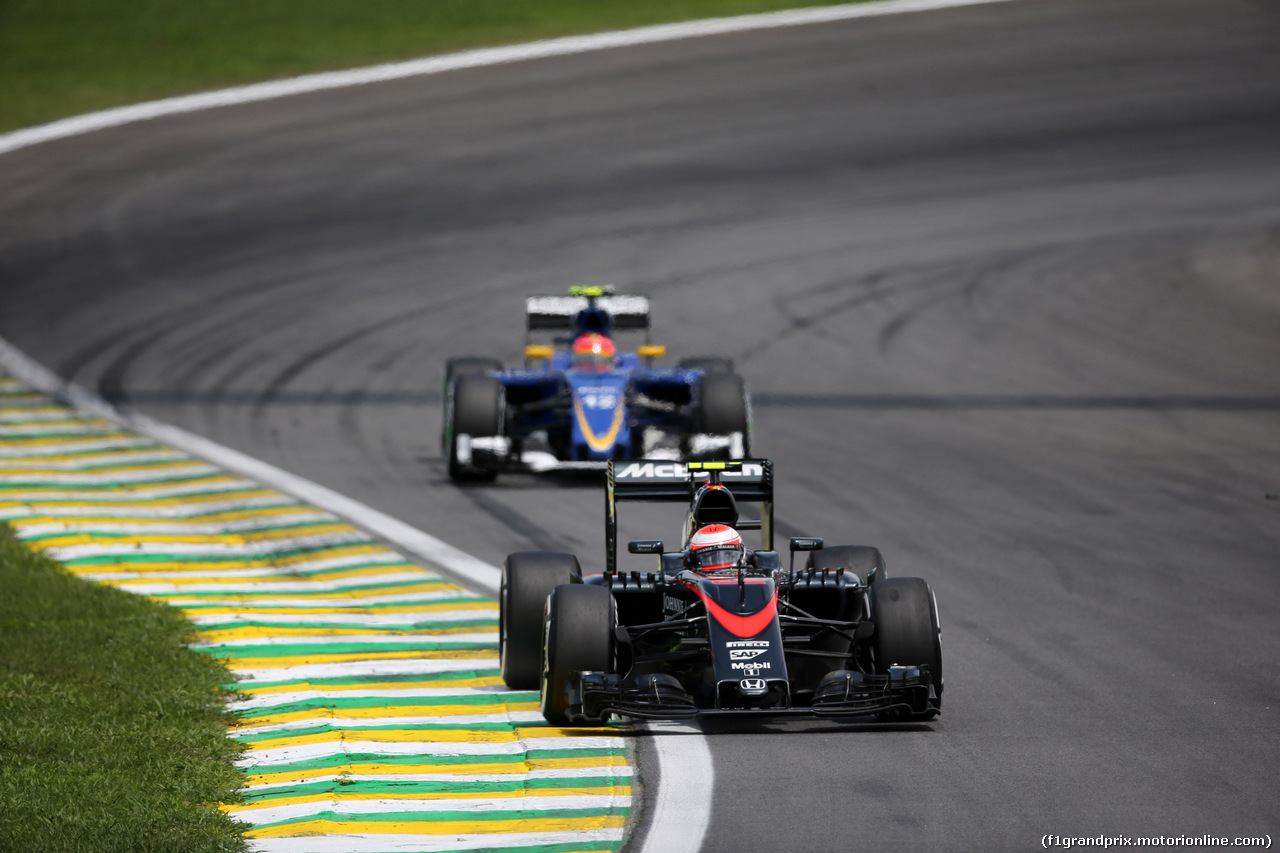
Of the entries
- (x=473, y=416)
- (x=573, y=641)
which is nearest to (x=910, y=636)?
(x=573, y=641)

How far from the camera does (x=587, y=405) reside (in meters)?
18.5

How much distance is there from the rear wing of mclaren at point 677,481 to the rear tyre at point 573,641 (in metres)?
1.01

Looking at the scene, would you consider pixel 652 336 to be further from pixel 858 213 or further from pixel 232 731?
pixel 232 731

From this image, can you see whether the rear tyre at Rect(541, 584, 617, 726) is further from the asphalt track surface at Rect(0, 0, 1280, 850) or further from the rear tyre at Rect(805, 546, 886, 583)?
the rear tyre at Rect(805, 546, 886, 583)

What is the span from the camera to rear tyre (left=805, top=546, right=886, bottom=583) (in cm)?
1155

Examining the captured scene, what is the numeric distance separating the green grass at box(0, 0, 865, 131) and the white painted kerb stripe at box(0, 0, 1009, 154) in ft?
2.12

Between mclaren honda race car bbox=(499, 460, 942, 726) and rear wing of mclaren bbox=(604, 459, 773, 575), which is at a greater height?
rear wing of mclaren bbox=(604, 459, 773, 575)

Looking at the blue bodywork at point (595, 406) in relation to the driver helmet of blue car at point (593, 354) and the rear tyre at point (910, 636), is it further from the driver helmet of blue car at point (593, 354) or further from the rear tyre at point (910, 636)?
the rear tyre at point (910, 636)

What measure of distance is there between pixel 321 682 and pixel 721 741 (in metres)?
2.79

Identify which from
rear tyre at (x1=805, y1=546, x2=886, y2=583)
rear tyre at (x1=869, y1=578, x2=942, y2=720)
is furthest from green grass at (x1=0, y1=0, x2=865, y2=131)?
rear tyre at (x1=869, y1=578, x2=942, y2=720)

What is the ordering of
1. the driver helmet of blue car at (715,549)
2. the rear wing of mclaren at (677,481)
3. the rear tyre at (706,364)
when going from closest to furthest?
the driver helmet of blue car at (715,549), the rear wing of mclaren at (677,481), the rear tyre at (706,364)

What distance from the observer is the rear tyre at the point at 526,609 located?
1088 centimetres

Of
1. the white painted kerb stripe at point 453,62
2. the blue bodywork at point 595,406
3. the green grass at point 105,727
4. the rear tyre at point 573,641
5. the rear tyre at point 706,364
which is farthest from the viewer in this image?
the white painted kerb stripe at point 453,62

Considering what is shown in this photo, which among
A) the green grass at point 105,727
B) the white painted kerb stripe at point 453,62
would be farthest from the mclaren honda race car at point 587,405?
the white painted kerb stripe at point 453,62
